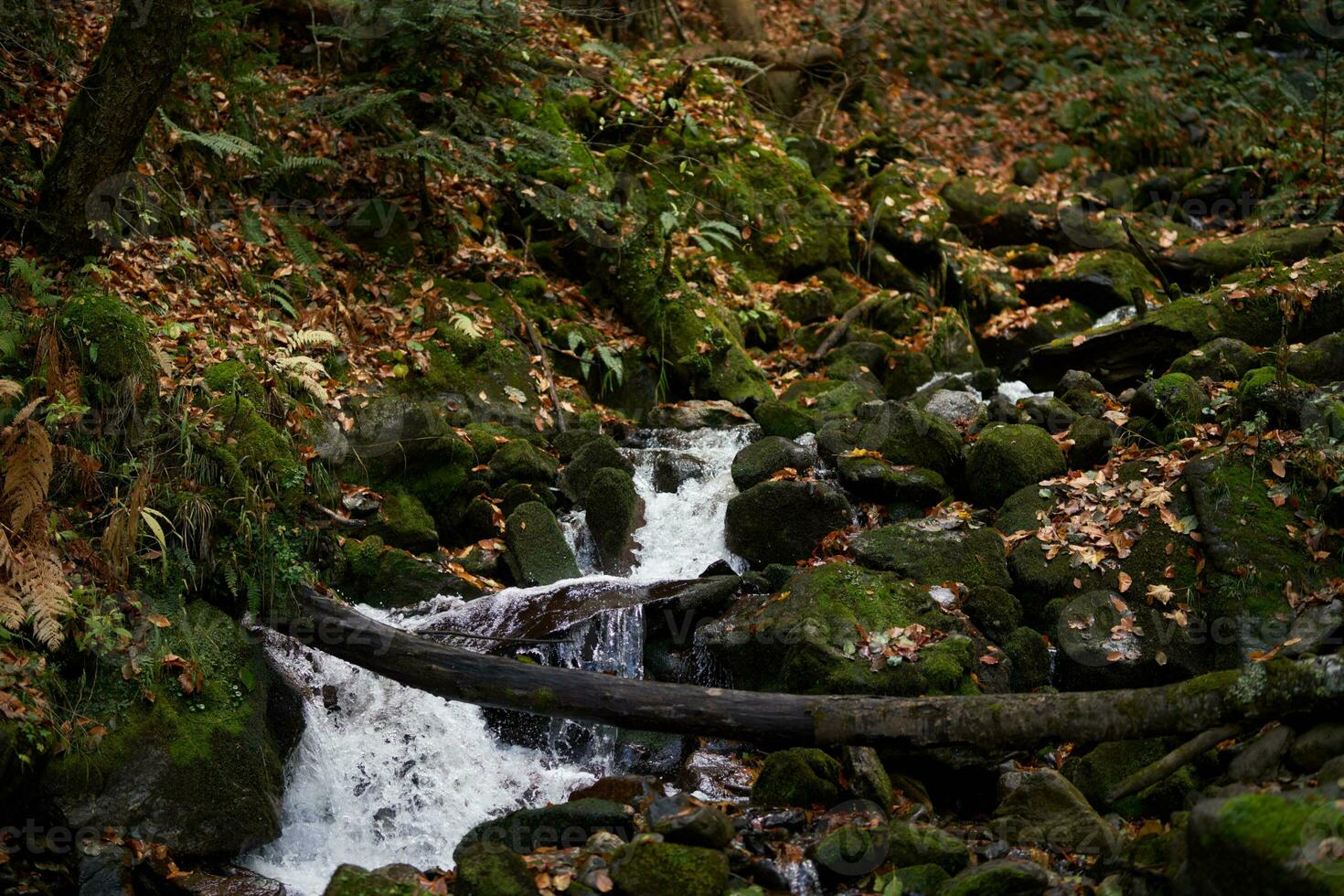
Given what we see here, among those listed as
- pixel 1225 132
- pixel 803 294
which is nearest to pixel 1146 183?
pixel 1225 132

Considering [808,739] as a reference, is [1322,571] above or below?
above

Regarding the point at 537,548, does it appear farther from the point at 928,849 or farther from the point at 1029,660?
the point at 928,849

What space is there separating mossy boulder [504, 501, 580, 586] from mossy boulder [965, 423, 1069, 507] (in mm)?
3601

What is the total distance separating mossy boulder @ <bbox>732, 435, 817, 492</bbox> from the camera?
9.19 meters

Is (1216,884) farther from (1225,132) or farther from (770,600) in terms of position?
(1225,132)

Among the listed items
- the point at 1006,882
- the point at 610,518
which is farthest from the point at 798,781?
the point at 610,518

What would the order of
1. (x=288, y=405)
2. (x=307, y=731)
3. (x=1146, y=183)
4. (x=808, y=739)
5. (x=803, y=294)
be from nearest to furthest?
1. (x=808, y=739)
2. (x=307, y=731)
3. (x=288, y=405)
4. (x=803, y=294)
5. (x=1146, y=183)

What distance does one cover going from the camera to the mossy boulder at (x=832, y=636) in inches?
259

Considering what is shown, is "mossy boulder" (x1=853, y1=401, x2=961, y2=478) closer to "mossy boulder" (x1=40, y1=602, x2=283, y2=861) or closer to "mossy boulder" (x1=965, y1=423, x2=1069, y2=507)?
"mossy boulder" (x1=965, y1=423, x2=1069, y2=507)

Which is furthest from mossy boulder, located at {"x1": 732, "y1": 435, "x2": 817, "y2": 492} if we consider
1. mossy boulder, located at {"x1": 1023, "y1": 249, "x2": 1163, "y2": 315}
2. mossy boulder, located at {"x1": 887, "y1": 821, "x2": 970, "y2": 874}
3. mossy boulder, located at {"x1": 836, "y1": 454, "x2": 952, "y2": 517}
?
mossy boulder, located at {"x1": 1023, "y1": 249, "x2": 1163, "y2": 315}

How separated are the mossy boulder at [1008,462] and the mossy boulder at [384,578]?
4.46m

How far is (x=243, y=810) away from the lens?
5809mm

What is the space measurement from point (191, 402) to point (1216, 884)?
6.84 meters

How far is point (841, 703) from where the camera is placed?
18.8 ft
